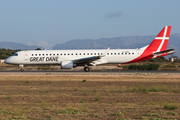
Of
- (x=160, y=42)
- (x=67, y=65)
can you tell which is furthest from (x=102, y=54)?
(x=160, y=42)

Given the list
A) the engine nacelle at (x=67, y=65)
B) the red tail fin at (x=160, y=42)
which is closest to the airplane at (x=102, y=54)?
the red tail fin at (x=160, y=42)

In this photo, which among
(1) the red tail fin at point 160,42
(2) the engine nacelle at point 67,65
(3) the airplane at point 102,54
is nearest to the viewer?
(2) the engine nacelle at point 67,65

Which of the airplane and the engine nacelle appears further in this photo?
the airplane

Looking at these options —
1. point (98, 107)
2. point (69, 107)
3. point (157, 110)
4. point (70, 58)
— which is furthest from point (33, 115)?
point (70, 58)

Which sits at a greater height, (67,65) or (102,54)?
(102,54)

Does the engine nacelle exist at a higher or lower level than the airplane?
lower

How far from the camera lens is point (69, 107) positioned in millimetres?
11102

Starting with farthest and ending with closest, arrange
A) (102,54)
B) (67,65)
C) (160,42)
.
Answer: (160,42) → (102,54) → (67,65)

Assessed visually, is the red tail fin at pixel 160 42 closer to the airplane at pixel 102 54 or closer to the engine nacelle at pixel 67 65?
the airplane at pixel 102 54

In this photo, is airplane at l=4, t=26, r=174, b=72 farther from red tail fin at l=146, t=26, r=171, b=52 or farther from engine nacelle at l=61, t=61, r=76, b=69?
engine nacelle at l=61, t=61, r=76, b=69

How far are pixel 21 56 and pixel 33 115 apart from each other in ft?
95.3

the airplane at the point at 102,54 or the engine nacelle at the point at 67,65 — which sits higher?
the airplane at the point at 102,54

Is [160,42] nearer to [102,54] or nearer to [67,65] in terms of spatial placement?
[102,54]

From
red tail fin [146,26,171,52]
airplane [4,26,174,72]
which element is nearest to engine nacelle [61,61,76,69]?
airplane [4,26,174,72]
